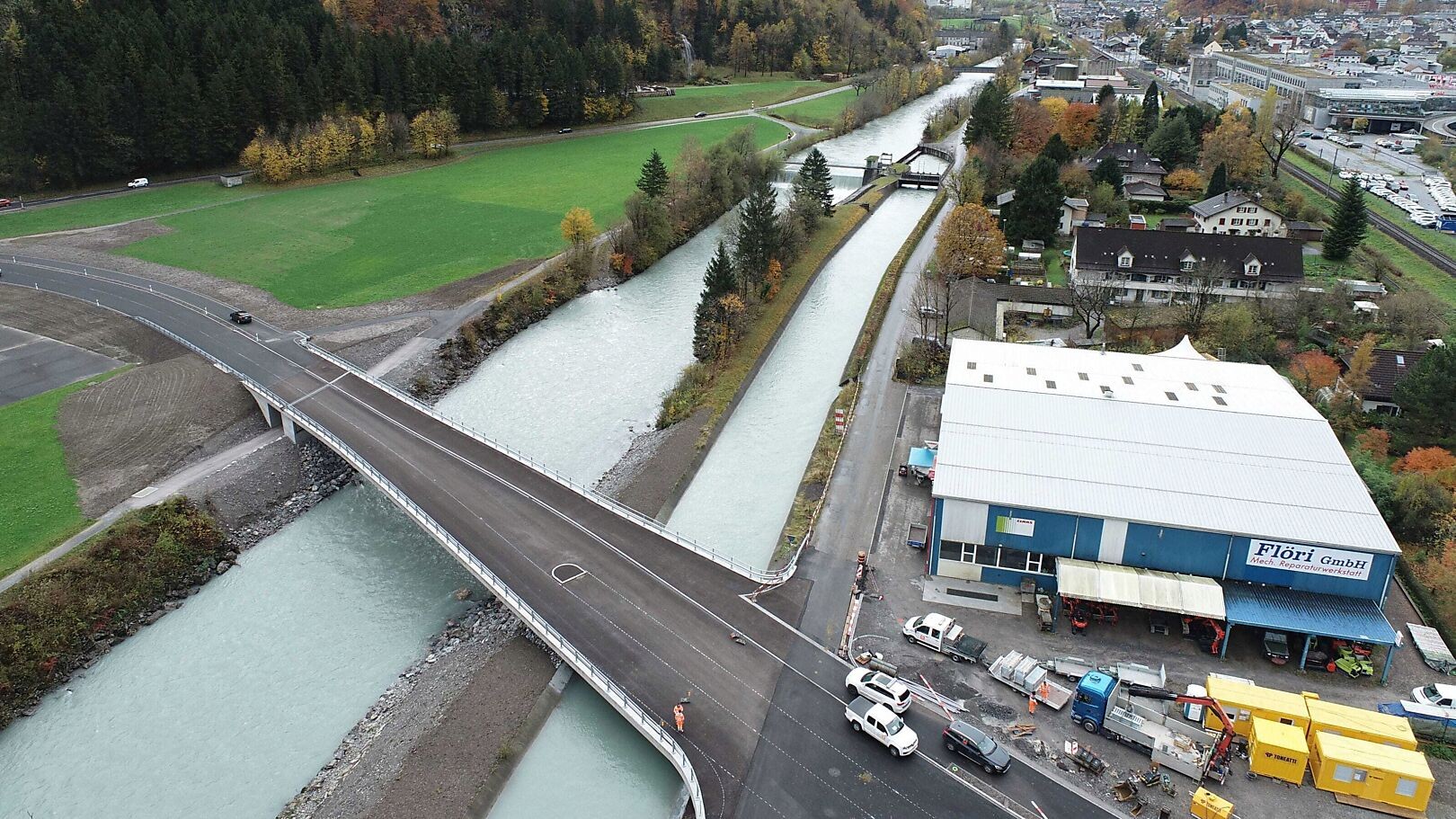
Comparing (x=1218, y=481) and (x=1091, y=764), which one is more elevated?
(x=1218, y=481)

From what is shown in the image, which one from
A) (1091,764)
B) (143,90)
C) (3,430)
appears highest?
(143,90)

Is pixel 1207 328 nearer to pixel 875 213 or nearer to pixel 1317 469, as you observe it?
pixel 1317 469

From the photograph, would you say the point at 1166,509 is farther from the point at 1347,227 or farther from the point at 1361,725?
the point at 1347,227

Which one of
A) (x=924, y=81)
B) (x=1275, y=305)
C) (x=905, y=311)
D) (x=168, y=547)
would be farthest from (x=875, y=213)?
(x=924, y=81)

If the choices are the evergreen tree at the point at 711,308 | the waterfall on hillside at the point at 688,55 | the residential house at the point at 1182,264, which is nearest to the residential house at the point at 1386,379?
the residential house at the point at 1182,264

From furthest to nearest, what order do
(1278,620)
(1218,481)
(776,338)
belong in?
(776,338), (1218,481), (1278,620)

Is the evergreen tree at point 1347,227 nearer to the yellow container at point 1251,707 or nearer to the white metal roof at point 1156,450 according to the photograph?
the white metal roof at point 1156,450

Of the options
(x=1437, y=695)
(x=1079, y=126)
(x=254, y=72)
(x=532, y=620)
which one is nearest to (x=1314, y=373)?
(x=1437, y=695)
